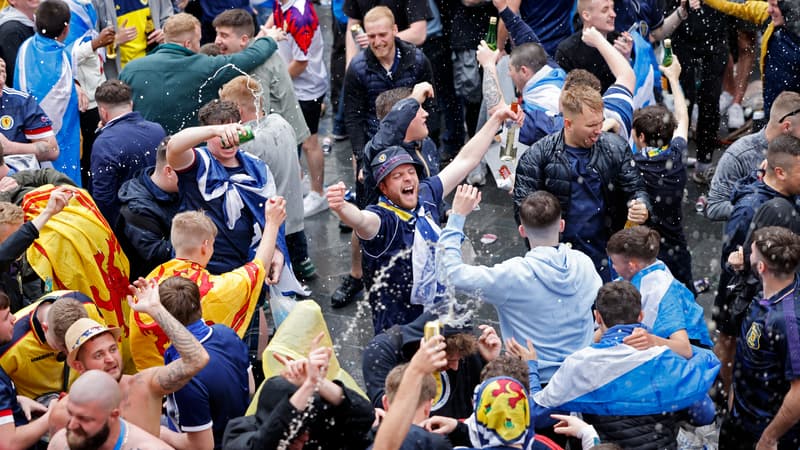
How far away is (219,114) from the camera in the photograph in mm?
6707

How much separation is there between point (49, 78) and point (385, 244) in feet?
11.8

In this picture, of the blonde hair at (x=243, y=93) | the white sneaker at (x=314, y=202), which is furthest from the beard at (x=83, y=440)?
the white sneaker at (x=314, y=202)

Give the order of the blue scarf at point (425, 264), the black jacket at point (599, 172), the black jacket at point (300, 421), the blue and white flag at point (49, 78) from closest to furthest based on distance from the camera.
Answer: the black jacket at point (300, 421) → the blue scarf at point (425, 264) → the black jacket at point (599, 172) → the blue and white flag at point (49, 78)

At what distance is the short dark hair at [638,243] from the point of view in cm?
581

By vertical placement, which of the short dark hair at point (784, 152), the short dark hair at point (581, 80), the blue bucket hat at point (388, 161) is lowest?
the blue bucket hat at point (388, 161)

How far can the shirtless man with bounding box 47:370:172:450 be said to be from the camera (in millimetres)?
4254

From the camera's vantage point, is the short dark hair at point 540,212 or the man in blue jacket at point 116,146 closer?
the short dark hair at point 540,212

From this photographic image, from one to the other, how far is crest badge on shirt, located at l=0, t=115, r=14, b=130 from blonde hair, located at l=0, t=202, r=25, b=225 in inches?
67.7

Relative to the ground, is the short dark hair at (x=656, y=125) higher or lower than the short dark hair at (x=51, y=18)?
higher

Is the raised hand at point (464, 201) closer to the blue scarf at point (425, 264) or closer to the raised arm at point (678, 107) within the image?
the blue scarf at point (425, 264)

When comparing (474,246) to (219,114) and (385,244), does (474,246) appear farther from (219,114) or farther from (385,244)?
(219,114)

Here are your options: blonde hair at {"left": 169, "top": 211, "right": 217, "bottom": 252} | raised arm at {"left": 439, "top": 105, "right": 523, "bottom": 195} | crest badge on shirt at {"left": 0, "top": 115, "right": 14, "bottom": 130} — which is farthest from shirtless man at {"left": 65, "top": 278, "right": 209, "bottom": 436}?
crest badge on shirt at {"left": 0, "top": 115, "right": 14, "bottom": 130}

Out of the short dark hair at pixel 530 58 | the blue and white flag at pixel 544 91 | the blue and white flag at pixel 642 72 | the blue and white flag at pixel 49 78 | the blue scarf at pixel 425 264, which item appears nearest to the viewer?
the blue scarf at pixel 425 264

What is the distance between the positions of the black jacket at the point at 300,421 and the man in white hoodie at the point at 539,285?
132 centimetres
